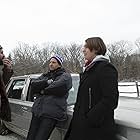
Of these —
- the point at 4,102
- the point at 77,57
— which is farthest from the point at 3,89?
the point at 77,57

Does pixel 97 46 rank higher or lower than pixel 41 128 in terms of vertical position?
higher

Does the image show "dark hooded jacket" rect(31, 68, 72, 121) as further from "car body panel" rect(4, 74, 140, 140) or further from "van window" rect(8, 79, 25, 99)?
"van window" rect(8, 79, 25, 99)

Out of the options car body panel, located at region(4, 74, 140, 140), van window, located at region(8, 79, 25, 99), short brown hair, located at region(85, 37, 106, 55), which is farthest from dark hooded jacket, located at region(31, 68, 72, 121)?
van window, located at region(8, 79, 25, 99)

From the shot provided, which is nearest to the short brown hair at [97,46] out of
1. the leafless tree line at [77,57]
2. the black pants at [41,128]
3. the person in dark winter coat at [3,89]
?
the person in dark winter coat at [3,89]

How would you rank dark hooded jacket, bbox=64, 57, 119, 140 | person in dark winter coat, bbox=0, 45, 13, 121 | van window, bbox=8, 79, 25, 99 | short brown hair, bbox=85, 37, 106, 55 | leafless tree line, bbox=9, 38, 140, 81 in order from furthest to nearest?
leafless tree line, bbox=9, 38, 140, 81, van window, bbox=8, 79, 25, 99, person in dark winter coat, bbox=0, 45, 13, 121, short brown hair, bbox=85, 37, 106, 55, dark hooded jacket, bbox=64, 57, 119, 140

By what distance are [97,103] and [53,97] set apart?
1271mm

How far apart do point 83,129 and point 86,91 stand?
38cm

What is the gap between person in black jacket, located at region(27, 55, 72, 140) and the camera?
413 cm

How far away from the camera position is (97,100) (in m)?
3.05

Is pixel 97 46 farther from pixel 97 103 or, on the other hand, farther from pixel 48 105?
pixel 48 105

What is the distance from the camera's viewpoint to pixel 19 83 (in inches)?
265

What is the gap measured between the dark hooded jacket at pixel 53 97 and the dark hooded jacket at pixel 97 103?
0.92 meters

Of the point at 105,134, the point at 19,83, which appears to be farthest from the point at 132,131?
the point at 19,83

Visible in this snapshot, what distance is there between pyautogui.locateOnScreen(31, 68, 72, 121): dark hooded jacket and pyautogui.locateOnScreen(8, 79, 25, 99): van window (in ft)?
7.05
